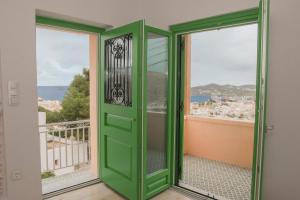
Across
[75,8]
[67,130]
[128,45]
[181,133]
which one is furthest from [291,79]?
[67,130]

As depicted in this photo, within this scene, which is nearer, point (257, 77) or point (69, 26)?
point (257, 77)

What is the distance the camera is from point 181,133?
3.05m

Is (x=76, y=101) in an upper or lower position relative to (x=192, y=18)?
lower

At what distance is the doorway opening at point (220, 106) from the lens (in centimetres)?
373

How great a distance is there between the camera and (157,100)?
2812 millimetres

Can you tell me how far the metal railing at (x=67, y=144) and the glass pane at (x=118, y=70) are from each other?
132cm

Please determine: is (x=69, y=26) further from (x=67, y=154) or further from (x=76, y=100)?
(x=76, y=100)

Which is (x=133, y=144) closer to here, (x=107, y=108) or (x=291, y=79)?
(x=107, y=108)

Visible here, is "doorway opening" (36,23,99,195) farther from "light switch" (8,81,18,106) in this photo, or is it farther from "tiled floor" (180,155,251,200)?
"tiled floor" (180,155,251,200)

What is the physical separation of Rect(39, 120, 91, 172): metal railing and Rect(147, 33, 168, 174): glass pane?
169 cm

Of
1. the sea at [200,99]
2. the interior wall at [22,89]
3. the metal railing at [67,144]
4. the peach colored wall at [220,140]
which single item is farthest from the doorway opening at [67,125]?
the sea at [200,99]

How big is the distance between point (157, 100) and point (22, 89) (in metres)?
1.55

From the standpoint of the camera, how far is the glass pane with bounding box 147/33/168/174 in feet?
8.84

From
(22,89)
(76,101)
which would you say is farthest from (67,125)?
(76,101)
